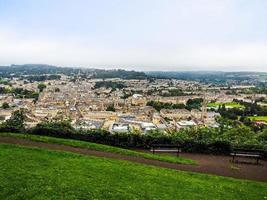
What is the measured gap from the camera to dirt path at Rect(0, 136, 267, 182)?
472 inches

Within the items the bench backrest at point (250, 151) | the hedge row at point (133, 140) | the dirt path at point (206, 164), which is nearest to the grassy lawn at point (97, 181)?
the dirt path at point (206, 164)

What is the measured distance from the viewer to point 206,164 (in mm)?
13023

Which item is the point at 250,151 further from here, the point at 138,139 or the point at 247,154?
the point at 138,139

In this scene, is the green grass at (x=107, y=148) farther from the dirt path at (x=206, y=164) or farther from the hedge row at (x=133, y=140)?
the hedge row at (x=133, y=140)

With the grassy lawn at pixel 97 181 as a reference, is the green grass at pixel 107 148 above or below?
below

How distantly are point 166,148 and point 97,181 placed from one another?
19.6ft

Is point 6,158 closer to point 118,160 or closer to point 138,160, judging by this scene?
point 118,160

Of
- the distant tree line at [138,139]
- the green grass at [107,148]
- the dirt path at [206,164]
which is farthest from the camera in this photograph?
the distant tree line at [138,139]

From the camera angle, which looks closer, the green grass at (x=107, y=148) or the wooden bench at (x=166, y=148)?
the green grass at (x=107, y=148)

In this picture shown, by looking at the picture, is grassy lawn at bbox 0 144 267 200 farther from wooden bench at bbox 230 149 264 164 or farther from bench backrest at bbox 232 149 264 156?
bench backrest at bbox 232 149 264 156

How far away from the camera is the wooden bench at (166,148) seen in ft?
47.5

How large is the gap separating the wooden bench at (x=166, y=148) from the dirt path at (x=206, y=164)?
1.46ft

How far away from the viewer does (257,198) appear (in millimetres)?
9336

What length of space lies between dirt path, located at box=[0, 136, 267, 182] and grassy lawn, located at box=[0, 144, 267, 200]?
0.86 m
